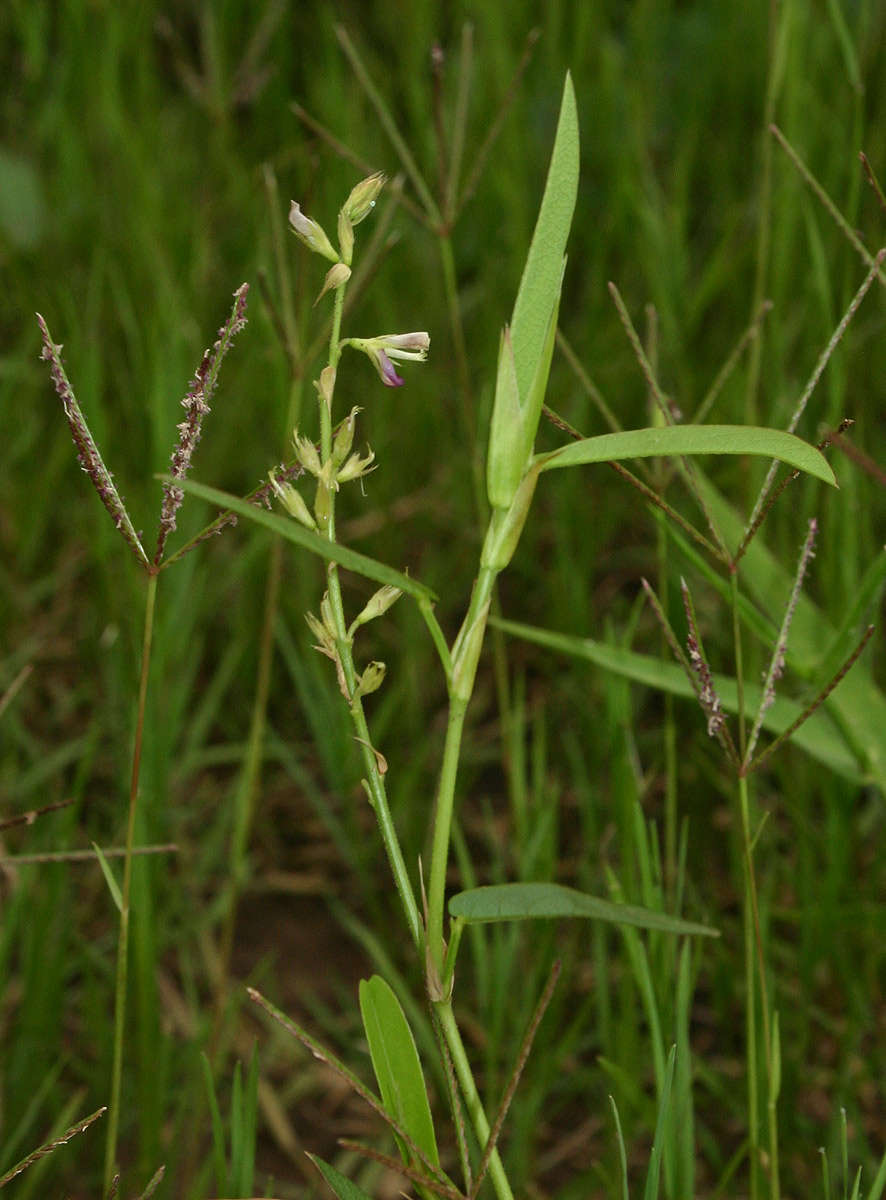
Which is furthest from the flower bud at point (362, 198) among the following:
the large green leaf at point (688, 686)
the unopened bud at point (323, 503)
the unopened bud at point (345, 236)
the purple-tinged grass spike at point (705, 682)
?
the large green leaf at point (688, 686)

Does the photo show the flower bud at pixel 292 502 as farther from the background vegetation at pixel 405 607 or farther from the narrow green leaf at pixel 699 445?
the background vegetation at pixel 405 607

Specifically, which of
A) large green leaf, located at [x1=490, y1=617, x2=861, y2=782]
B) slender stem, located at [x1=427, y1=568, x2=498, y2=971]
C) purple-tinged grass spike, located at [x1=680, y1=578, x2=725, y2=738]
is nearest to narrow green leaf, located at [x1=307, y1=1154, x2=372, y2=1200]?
slender stem, located at [x1=427, y1=568, x2=498, y2=971]

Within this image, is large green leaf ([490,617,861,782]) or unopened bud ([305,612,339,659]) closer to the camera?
unopened bud ([305,612,339,659])

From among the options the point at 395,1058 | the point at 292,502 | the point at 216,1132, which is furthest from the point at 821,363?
the point at 216,1132

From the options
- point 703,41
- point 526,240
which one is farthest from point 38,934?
point 703,41

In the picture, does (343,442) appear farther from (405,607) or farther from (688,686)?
(405,607)

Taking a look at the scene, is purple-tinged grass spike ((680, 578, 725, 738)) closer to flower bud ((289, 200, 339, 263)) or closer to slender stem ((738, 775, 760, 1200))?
slender stem ((738, 775, 760, 1200))
